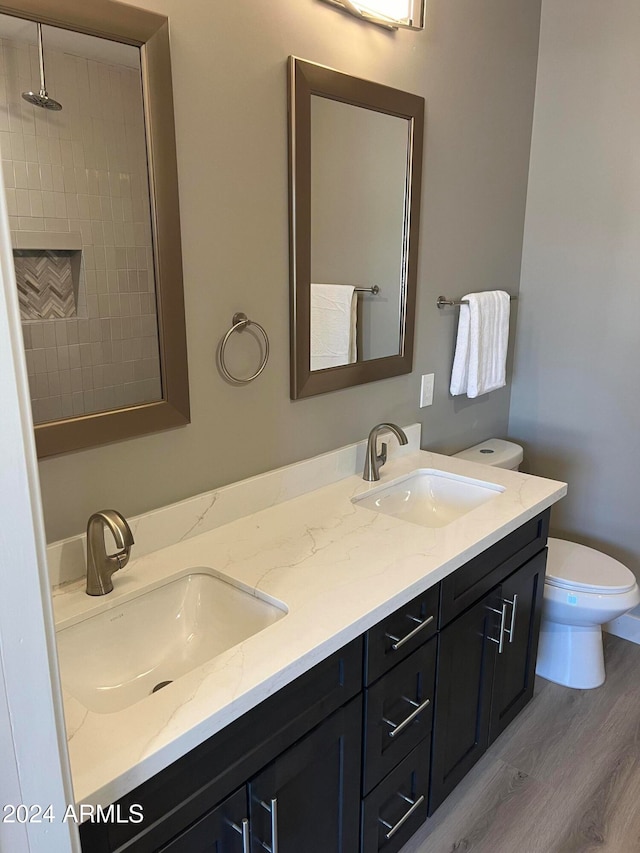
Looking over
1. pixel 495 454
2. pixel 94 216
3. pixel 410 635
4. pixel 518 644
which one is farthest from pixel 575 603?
pixel 94 216

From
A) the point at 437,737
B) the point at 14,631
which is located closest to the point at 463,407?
the point at 437,737

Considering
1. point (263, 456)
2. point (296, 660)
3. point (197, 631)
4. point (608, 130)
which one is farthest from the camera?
point (608, 130)

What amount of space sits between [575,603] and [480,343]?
964mm

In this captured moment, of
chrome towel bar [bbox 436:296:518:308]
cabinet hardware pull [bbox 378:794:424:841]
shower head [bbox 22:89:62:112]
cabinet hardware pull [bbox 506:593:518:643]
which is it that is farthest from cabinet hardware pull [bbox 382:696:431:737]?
shower head [bbox 22:89:62:112]

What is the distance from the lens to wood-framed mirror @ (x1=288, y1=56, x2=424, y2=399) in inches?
66.2

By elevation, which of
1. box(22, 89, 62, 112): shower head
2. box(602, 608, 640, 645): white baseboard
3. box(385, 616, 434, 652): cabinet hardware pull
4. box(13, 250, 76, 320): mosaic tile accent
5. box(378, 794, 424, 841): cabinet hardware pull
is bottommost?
box(602, 608, 640, 645): white baseboard

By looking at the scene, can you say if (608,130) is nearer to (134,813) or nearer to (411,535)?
(411,535)

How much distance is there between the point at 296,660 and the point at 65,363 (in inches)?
28.5

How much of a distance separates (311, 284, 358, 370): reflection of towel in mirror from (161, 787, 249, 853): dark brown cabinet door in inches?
43.4

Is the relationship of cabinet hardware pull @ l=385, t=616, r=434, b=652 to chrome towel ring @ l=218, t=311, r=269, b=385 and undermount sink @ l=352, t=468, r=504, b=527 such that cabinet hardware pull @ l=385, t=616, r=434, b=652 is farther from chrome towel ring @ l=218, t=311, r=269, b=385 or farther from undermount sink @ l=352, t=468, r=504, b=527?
chrome towel ring @ l=218, t=311, r=269, b=385

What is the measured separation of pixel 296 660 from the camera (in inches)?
43.9

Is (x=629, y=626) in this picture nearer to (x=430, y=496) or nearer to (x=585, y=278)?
(x=430, y=496)

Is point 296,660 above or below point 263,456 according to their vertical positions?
below

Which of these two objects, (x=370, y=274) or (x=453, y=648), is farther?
(x=370, y=274)
